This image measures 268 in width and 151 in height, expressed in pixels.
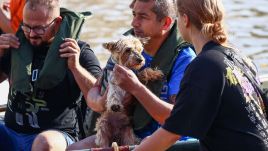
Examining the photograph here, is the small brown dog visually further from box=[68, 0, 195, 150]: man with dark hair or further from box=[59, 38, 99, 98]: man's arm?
box=[59, 38, 99, 98]: man's arm

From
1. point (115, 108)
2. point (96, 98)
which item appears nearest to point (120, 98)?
point (115, 108)

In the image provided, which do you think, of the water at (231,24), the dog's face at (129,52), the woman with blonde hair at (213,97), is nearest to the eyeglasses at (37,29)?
the dog's face at (129,52)

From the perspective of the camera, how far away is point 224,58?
3312 millimetres

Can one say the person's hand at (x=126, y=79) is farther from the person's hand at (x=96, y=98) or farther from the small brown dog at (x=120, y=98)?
the person's hand at (x=96, y=98)

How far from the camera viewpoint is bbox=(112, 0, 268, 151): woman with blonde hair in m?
3.20

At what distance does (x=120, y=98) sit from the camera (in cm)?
414

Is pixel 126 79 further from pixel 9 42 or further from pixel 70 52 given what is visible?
pixel 9 42

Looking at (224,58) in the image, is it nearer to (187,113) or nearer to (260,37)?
(187,113)

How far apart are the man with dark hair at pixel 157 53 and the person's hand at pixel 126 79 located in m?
0.29

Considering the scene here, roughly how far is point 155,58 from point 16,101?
1.03m

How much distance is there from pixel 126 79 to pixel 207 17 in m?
0.70

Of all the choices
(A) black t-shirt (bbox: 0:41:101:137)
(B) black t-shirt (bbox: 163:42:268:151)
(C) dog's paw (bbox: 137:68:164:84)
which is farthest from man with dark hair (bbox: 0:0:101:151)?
(B) black t-shirt (bbox: 163:42:268:151)

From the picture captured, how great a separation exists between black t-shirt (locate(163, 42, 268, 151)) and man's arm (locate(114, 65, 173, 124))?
1.90 feet

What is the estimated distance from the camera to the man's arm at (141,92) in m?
3.87
